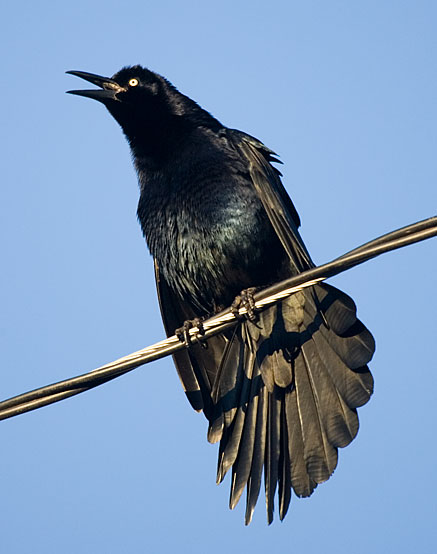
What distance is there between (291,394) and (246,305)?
1.14 m

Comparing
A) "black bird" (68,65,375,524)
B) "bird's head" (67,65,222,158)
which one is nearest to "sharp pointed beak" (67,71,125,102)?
"bird's head" (67,65,222,158)

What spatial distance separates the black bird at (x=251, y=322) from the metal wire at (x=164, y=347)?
163cm

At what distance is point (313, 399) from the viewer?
602cm

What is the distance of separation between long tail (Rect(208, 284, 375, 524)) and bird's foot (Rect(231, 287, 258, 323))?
490mm

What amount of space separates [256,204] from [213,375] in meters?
1.40

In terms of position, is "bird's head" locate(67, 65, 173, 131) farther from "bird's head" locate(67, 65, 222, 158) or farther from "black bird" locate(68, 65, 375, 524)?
"black bird" locate(68, 65, 375, 524)

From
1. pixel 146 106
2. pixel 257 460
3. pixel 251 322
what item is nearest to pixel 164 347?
pixel 251 322

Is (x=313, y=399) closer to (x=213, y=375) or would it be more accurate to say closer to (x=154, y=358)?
(x=213, y=375)

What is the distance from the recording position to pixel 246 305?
5348 mm

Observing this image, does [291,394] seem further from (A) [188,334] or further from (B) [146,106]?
(B) [146,106]

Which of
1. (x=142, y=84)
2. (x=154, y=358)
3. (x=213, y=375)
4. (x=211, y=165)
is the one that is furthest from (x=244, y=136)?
(x=154, y=358)

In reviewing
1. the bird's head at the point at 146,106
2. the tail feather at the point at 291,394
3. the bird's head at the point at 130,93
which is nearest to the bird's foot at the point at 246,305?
the tail feather at the point at 291,394

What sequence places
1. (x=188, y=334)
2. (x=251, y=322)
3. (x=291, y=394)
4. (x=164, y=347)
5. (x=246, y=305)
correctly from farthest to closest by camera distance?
1. (x=291, y=394)
2. (x=251, y=322)
3. (x=188, y=334)
4. (x=246, y=305)
5. (x=164, y=347)

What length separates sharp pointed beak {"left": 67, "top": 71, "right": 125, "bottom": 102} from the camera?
7.37 m
